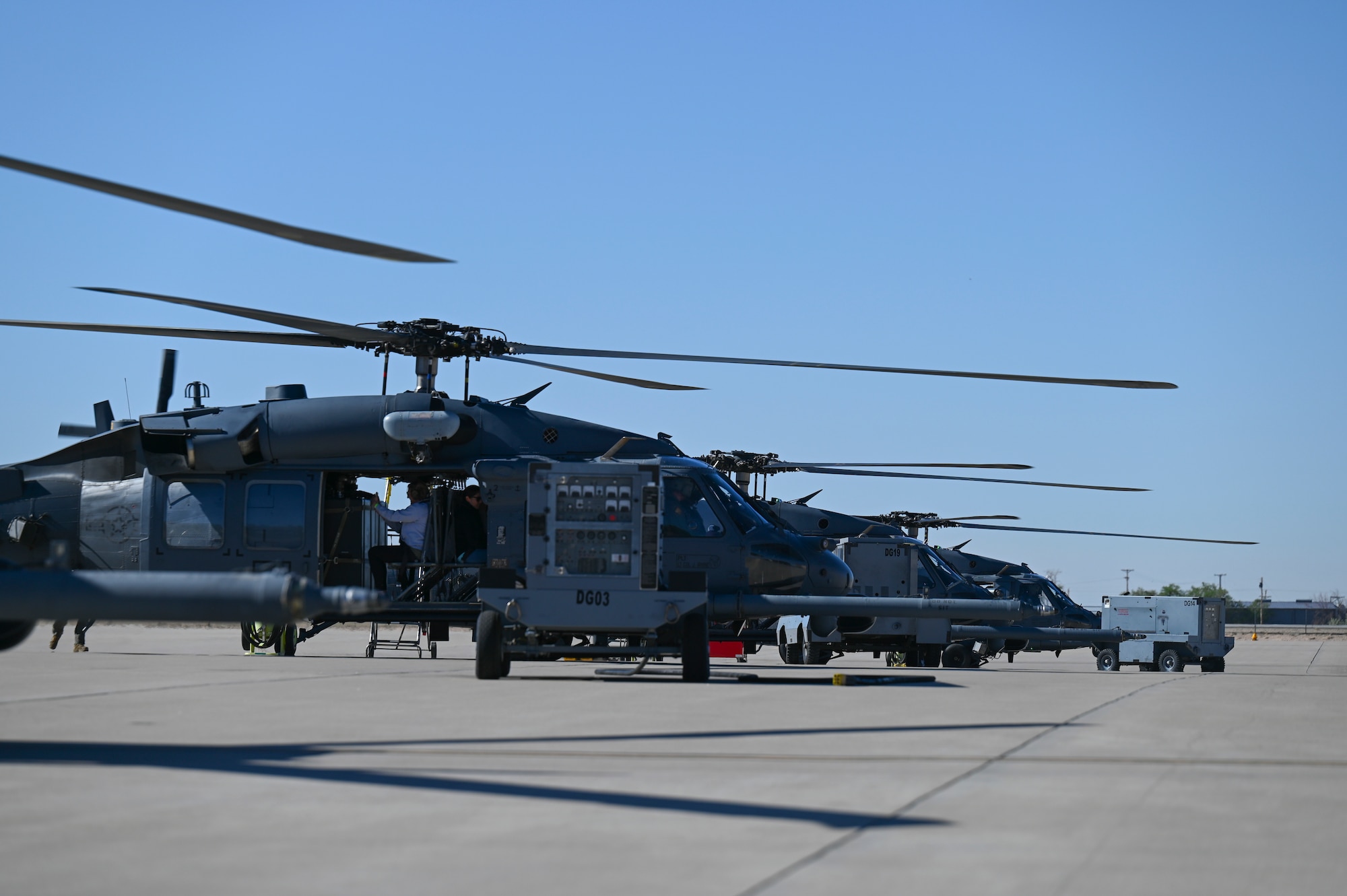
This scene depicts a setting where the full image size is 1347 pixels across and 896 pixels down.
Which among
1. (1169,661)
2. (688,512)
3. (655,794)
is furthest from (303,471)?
(1169,661)

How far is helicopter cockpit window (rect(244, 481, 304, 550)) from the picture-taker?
57.8 ft

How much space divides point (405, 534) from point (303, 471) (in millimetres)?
1489

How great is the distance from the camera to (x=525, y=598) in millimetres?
13938

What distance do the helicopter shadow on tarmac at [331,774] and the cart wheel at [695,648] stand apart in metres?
6.80

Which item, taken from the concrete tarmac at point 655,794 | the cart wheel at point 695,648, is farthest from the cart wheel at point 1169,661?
the concrete tarmac at point 655,794

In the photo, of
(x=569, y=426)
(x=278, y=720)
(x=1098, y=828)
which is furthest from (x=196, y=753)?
(x=569, y=426)

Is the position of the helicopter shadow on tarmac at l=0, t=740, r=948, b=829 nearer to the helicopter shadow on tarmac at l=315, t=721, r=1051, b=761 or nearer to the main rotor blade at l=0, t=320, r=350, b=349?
the helicopter shadow on tarmac at l=315, t=721, r=1051, b=761

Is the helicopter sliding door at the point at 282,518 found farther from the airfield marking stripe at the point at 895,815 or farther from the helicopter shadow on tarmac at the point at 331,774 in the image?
the airfield marking stripe at the point at 895,815

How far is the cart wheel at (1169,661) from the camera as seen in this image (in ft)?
83.6

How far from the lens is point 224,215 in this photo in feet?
19.3

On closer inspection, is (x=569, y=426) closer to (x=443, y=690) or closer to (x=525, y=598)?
(x=525, y=598)

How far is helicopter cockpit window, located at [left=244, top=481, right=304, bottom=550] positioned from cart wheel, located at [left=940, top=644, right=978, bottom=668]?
38.3ft

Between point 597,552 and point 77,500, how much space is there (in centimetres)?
811

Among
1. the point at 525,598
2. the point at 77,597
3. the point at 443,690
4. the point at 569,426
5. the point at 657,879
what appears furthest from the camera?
the point at 569,426
